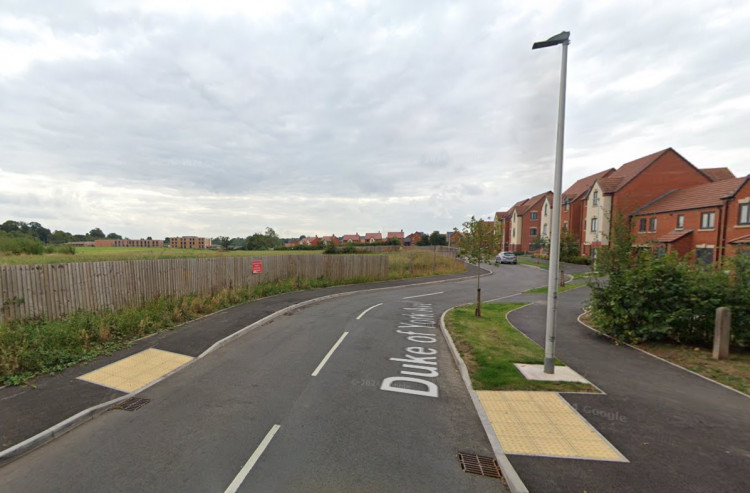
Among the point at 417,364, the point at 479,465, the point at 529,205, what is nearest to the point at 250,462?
the point at 479,465

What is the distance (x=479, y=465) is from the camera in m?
4.12

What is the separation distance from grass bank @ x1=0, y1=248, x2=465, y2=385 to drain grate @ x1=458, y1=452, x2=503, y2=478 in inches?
337

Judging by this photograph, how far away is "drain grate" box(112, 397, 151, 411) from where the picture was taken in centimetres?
557

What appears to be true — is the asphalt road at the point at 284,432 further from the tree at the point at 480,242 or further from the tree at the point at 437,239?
the tree at the point at 437,239

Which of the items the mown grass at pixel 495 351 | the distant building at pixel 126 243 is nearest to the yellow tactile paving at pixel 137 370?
the mown grass at pixel 495 351

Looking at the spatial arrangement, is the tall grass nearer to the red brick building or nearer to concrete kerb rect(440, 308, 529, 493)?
concrete kerb rect(440, 308, 529, 493)

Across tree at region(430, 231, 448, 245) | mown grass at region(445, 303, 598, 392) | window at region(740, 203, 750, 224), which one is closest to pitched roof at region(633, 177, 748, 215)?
window at region(740, 203, 750, 224)

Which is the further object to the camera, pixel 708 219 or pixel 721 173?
pixel 721 173

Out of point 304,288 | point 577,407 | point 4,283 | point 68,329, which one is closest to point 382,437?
point 577,407

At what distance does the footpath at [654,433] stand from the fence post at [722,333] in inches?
52.8

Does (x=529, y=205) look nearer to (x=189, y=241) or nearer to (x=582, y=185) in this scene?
(x=582, y=185)

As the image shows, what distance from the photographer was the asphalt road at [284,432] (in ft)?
12.6

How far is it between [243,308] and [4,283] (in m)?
7.00

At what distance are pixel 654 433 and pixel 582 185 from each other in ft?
174
